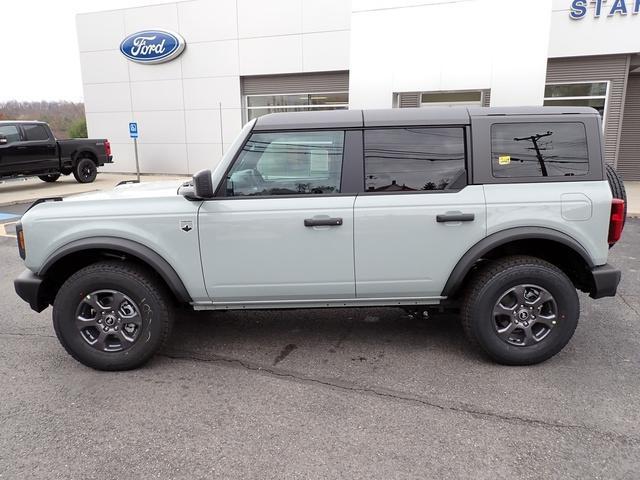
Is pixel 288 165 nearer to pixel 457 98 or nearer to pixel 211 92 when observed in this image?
pixel 457 98

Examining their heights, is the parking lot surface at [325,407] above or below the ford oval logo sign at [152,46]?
below

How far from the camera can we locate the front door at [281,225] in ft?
11.3

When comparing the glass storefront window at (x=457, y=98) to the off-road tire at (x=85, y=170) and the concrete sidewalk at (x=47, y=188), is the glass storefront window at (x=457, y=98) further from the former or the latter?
the off-road tire at (x=85, y=170)

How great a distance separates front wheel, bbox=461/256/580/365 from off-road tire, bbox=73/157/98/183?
50.1 feet

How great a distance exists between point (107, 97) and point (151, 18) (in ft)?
11.6

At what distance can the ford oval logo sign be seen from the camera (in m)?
16.9

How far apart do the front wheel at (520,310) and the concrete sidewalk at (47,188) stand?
10.4 metres

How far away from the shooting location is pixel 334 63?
15.4 m

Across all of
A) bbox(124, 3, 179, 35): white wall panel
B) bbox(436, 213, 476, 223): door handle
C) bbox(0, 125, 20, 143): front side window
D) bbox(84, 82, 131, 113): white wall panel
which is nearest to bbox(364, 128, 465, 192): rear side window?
bbox(436, 213, 476, 223): door handle

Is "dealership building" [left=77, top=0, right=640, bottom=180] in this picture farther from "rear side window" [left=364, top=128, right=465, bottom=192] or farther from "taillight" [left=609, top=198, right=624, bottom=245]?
"rear side window" [left=364, top=128, right=465, bottom=192]

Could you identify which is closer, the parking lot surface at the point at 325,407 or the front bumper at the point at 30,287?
the parking lot surface at the point at 325,407

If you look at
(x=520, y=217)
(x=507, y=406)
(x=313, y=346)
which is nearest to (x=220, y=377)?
(x=313, y=346)

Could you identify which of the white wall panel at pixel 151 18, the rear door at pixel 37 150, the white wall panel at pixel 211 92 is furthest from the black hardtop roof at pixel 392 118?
the white wall panel at pixel 151 18

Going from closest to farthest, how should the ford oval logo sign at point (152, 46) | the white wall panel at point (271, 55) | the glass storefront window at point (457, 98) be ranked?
the glass storefront window at point (457, 98) → the white wall panel at point (271, 55) → the ford oval logo sign at point (152, 46)
